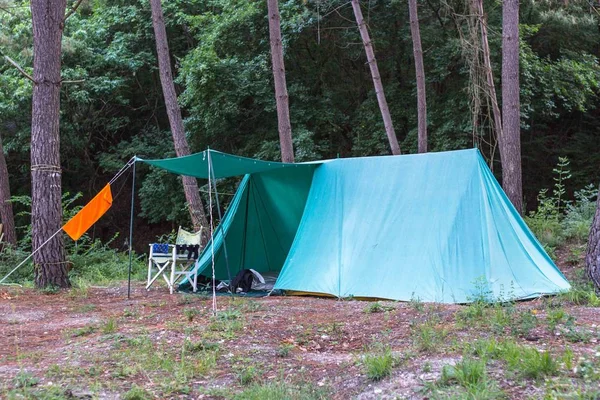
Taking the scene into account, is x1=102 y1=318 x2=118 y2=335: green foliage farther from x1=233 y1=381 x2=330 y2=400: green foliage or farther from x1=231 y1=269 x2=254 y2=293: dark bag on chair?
x1=231 y1=269 x2=254 y2=293: dark bag on chair

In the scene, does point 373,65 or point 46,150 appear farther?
point 373,65

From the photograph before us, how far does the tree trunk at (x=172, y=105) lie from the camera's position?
9500 millimetres

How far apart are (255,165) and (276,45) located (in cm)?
300

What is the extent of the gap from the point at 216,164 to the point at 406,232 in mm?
1993

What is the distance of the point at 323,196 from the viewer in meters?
7.00

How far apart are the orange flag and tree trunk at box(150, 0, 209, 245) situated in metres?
3.24

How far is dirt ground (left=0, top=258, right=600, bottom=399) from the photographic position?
316 centimetres

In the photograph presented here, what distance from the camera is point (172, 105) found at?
9.83 m

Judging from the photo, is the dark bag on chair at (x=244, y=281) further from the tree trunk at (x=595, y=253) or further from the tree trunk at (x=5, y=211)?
the tree trunk at (x=5, y=211)

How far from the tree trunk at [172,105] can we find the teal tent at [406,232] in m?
2.63

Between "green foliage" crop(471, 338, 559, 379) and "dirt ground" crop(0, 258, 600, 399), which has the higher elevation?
"green foliage" crop(471, 338, 559, 379)

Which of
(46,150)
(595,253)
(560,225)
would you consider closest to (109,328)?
(46,150)

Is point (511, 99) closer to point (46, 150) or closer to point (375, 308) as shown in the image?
point (375, 308)

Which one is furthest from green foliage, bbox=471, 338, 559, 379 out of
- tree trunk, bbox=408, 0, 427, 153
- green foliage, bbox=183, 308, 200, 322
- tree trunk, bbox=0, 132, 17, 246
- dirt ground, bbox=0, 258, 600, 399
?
tree trunk, bbox=0, 132, 17, 246
